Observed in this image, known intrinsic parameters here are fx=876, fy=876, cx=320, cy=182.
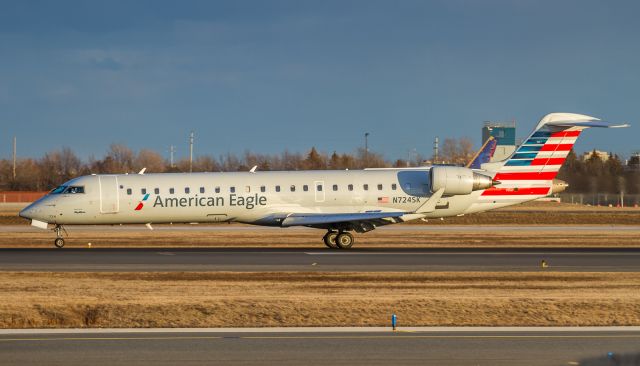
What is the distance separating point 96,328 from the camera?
1723 cm

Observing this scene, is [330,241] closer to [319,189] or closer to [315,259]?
[319,189]

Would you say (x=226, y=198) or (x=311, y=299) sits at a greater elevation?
(x=226, y=198)

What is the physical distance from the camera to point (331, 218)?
37.3 metres

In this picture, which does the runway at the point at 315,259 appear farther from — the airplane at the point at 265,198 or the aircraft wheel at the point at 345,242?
the airplane at the point at 265,198

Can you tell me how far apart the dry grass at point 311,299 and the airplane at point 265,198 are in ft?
39.3

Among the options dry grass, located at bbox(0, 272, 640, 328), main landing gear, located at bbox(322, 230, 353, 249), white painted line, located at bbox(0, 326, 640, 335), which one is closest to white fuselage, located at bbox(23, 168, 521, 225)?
main landing gear, located at bbox(322, 230, 353, 249)

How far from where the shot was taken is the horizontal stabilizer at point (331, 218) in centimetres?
3703

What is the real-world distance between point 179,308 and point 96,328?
2.31 m

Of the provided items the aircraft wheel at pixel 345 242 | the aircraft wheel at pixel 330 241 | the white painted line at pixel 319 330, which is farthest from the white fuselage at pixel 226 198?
the white painted line at pixel 319 330

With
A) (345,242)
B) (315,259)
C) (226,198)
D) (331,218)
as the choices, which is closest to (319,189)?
(331,218)

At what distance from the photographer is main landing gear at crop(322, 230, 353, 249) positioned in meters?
37.5

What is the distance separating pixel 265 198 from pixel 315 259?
7.43m
